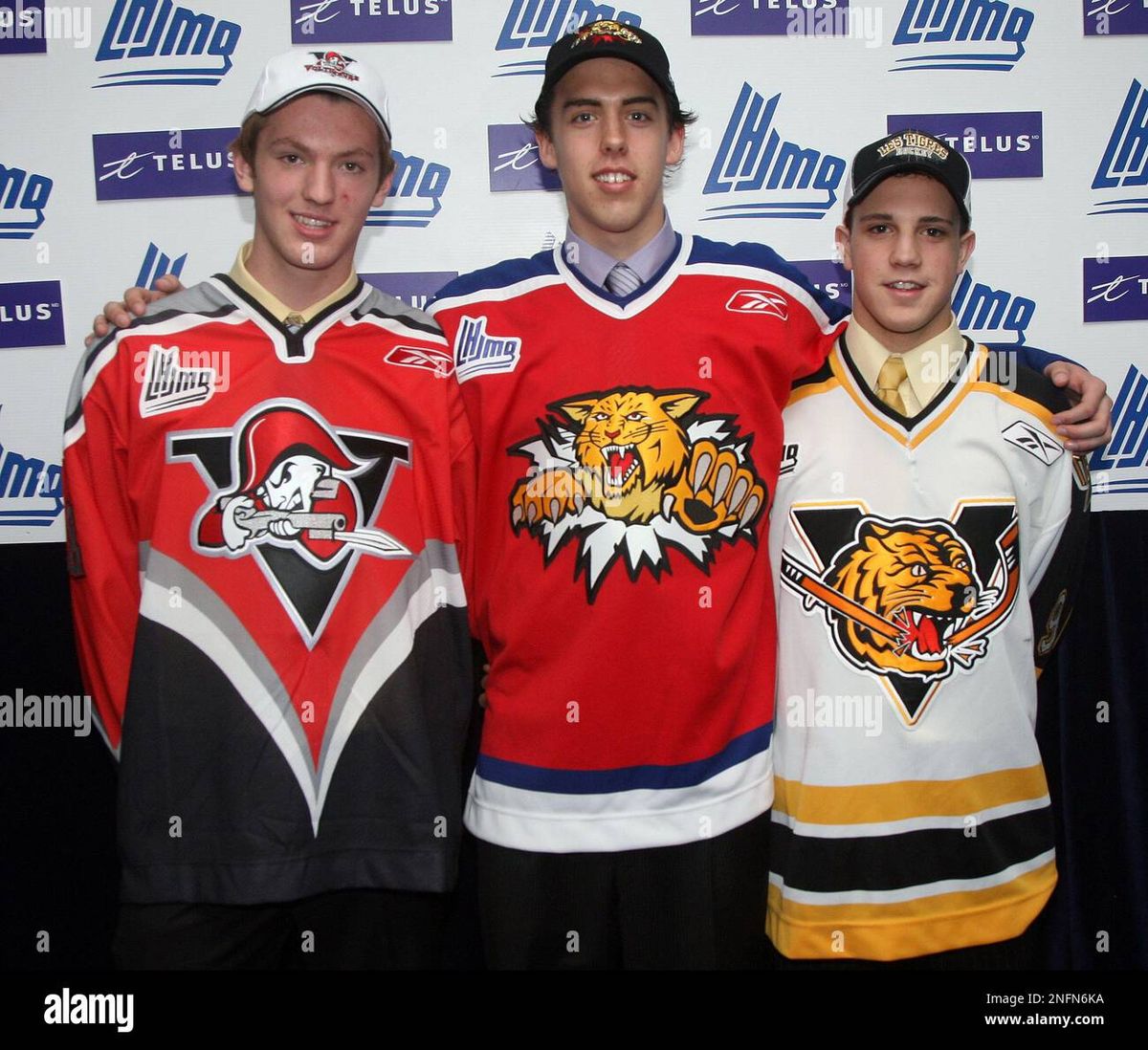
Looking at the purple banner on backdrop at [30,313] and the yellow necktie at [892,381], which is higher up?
the purple banner on backdrop at [30,313]

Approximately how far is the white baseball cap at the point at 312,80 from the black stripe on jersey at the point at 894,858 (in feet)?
4.62

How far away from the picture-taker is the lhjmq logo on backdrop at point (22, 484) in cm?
236

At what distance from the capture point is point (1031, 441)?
5.82 feet

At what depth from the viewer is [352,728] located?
5.28ft

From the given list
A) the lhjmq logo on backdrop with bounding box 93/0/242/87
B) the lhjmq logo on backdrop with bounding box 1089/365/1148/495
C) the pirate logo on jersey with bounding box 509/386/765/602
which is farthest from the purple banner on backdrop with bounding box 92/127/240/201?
the lhjmq logo on backdrop with bounding box 1089/365/1148/495

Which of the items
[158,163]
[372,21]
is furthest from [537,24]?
[158,163]

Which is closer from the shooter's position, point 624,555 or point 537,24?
point 624,555

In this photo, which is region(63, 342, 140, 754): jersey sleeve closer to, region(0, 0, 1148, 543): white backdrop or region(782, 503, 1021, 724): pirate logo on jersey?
region(0, 0, 1148, 543): white backdrop

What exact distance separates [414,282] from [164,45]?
75 cm

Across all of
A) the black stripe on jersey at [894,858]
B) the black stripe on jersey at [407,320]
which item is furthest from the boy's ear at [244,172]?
the black stripe on jersey at [894,858]

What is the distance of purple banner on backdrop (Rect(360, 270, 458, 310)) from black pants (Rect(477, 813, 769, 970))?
1316 mm

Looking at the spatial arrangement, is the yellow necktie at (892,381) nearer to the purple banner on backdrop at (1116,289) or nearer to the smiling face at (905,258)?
the smiling face at (905,258)

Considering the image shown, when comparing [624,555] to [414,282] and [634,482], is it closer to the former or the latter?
[634,482]

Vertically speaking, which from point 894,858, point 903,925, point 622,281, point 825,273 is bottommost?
point 903,925
